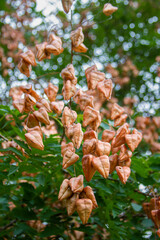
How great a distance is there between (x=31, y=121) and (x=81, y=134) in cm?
27

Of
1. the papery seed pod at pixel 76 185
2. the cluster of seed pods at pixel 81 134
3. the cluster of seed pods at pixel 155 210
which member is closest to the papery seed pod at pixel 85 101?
the cluster of seed pods at pixel 81 134

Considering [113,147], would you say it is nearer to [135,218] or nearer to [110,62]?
[135,218]

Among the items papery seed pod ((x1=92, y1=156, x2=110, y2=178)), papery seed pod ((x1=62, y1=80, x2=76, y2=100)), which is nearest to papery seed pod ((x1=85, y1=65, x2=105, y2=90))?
papery seed pod ((x1=62, y1=80, x2=76, y2=100))

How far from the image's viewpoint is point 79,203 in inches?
42.1

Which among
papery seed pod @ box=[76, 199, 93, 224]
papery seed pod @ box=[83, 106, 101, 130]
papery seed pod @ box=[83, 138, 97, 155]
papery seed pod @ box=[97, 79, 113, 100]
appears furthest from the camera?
papery seed pod @ box=[97, 79, 113, 100]

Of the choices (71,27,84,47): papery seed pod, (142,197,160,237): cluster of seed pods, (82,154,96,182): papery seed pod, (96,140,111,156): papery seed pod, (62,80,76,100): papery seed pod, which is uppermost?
(71,27,84,47): papery seed pod

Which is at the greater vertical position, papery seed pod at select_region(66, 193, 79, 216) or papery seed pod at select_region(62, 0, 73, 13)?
papery seed pod at select_region(62, 0, 73, 13)

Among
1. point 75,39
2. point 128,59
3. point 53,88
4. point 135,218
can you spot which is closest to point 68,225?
point 135,218

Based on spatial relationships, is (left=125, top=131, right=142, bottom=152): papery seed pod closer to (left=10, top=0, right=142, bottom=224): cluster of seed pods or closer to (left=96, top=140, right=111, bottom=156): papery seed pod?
(left=10, top=0, right=142, bottom=224): cluster of seed pods

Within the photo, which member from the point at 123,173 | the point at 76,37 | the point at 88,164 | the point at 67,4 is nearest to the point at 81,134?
the point at 88,164

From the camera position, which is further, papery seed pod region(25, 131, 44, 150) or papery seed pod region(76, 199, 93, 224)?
papery seed pod region(25, 131, 44, 150)

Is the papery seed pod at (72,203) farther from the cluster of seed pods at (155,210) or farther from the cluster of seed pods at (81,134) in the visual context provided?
the cluster of seed pods at (155,210)

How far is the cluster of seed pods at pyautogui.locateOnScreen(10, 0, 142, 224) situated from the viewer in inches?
43.8

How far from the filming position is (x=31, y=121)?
4.35ft
